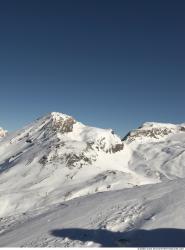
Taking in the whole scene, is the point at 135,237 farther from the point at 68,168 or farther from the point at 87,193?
the point at 68,168

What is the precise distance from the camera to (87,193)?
122m

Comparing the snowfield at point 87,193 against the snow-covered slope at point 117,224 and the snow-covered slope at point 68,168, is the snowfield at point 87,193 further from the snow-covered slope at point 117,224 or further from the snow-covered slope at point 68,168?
the snow-covered slope at point 68,168

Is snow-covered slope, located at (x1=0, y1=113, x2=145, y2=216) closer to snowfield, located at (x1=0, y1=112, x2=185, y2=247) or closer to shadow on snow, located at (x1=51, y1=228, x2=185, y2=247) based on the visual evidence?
snowfield, located at (x1=0, y1=112, x2=185, y2=247)

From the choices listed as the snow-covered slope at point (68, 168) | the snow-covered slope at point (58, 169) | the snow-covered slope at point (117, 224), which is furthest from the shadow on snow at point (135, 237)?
the snow-covered slope at point (58, 169)

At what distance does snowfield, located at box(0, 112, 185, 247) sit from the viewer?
22.0 meters

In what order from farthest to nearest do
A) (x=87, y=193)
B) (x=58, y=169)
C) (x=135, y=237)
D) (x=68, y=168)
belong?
(x=68, y=168), (x=58, y=169), (x=87, y=193), (x=135, y=237)

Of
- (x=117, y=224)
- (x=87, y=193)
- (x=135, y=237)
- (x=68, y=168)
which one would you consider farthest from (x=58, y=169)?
(x=135, y=237)

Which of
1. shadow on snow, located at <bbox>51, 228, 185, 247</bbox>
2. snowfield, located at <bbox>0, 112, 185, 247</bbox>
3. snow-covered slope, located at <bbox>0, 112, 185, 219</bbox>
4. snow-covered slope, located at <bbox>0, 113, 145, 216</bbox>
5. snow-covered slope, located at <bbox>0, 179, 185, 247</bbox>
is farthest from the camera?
snow-covered slope, located at <bbox>0, 112, 185, 219</bbox>

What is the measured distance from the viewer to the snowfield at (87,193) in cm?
2198

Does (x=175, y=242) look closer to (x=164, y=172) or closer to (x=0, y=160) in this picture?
(x=164, y=172)

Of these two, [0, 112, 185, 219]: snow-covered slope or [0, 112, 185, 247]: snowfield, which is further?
[0, 112, 185, 219]: snow-covered slope

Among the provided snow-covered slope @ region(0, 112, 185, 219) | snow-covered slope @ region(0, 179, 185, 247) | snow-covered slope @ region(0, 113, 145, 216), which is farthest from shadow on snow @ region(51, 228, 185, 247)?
snow-covered slope @ region(0, 113, 145, 216)

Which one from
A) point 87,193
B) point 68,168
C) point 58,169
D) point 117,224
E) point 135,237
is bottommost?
point 135,237

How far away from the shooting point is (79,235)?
73.2 feet
